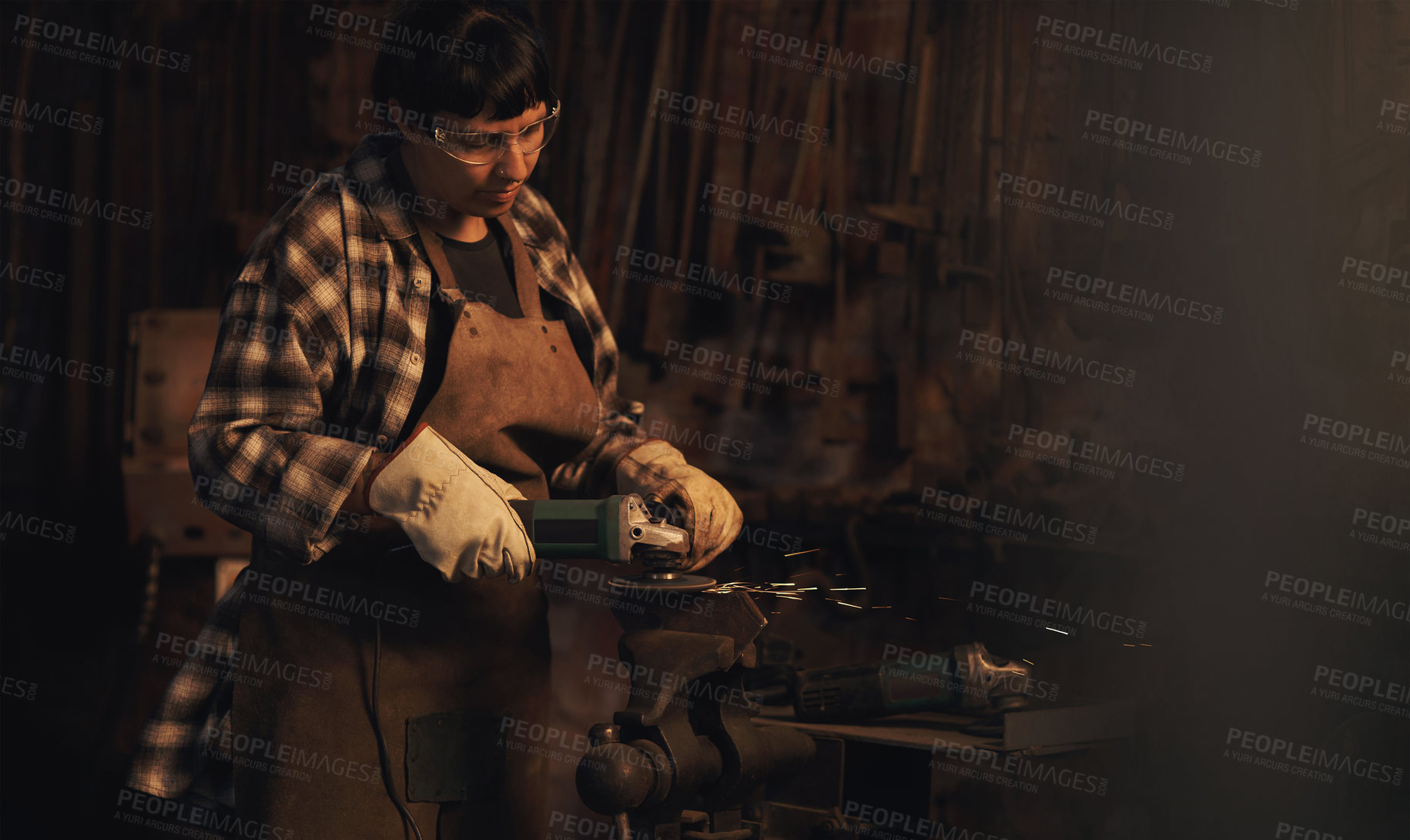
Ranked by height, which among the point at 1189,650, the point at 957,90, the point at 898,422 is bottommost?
the point at 1189,650

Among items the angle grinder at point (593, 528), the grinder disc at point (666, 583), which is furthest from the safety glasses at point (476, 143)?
the grinder disc at point (666, 583)

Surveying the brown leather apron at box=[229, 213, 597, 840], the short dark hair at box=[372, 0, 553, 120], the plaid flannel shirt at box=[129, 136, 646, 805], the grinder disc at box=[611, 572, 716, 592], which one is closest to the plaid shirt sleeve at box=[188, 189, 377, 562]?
the plaid flannel shirt at box=[129, 136, 646, 805]

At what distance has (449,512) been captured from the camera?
65.8 inches

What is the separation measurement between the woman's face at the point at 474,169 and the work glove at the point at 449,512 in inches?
19.6

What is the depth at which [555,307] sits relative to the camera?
229 cm

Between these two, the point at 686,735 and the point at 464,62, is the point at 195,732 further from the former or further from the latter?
the point at 464,62

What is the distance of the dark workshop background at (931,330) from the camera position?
2555 millimetres

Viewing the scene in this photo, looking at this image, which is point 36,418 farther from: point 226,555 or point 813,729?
point 813,729

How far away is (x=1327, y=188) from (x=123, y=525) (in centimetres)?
419

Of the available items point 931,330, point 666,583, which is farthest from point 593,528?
point 931,330

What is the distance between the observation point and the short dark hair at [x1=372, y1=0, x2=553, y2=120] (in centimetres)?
184

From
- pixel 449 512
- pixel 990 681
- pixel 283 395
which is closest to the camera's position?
pixel 449 512

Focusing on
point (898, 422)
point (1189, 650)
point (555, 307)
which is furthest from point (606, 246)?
point (1189, 650)

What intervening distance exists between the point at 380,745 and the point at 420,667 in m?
0.15
